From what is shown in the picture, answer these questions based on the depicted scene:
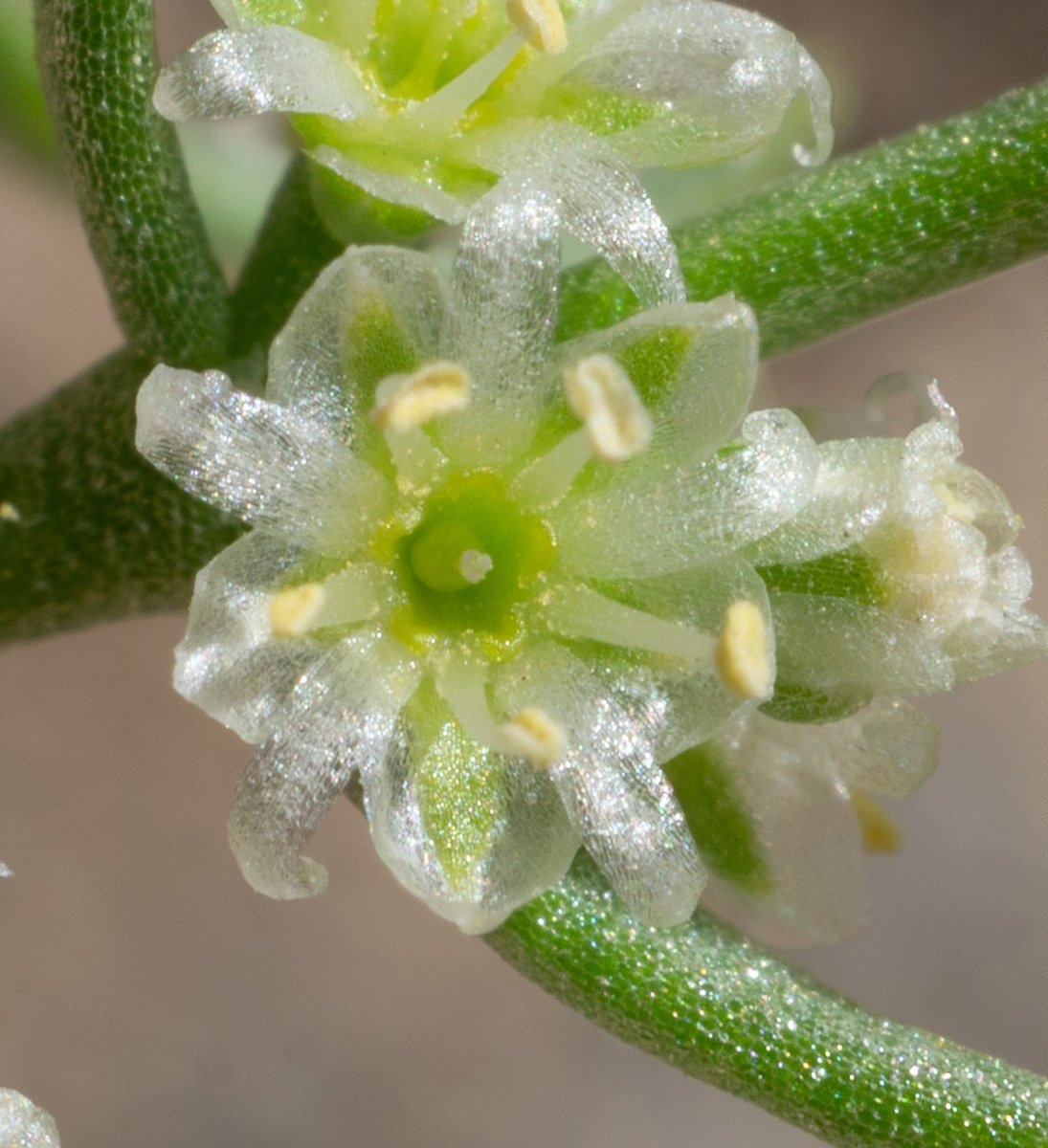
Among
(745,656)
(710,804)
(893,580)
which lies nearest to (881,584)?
(893,580)

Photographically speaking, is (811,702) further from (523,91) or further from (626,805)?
(523,91)

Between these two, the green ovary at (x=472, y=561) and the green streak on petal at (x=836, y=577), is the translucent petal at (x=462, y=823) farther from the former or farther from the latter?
the green streak on petal at (x=836, y=577)

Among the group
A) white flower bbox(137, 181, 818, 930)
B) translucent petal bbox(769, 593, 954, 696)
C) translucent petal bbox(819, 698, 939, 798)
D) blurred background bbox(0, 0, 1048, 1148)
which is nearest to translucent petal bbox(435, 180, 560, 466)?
white flower bbox(137, 181, 818, 930)

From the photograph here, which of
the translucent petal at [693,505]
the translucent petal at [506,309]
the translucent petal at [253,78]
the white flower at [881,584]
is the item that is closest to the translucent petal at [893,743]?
the white flower at [881,584]

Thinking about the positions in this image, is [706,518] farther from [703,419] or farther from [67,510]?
[67,510]

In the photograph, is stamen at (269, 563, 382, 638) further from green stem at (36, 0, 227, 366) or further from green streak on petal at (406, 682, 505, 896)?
green stem at (36, 0, 227, 366)

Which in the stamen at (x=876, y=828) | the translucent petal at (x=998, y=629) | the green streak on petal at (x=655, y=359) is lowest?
the stamen at (x=876, y=828)
